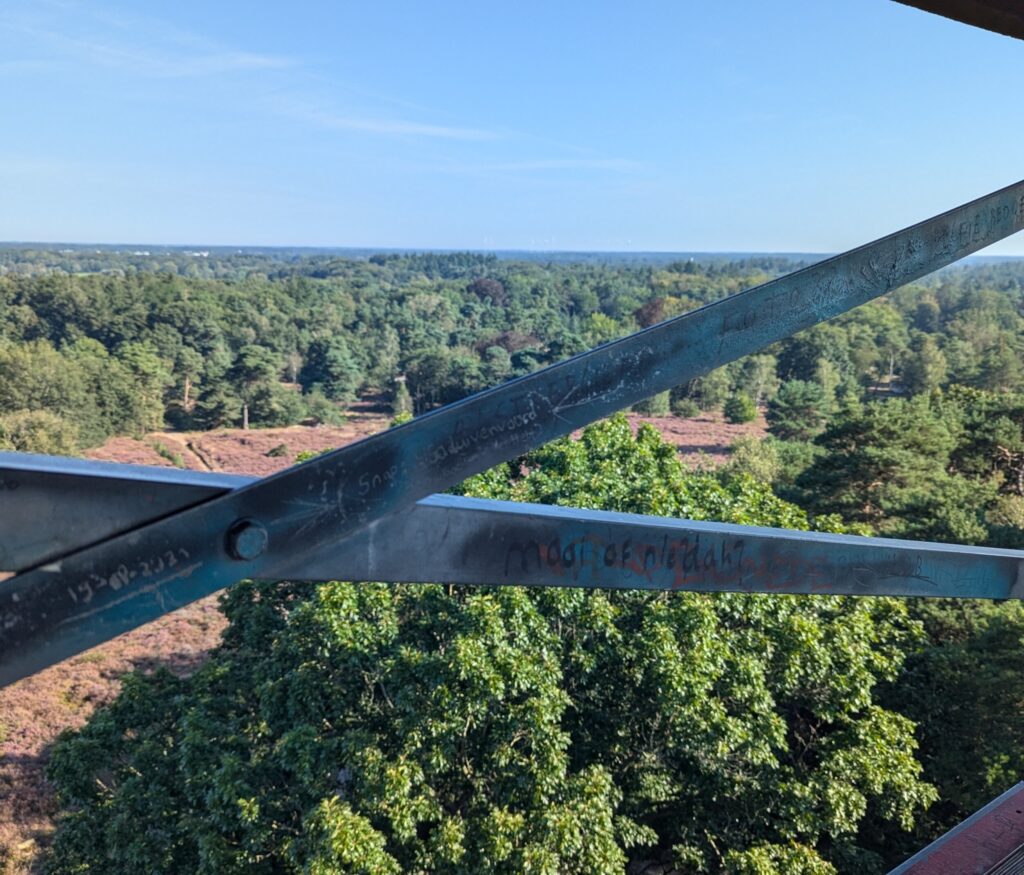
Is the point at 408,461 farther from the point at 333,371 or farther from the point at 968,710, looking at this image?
the point at 333,371

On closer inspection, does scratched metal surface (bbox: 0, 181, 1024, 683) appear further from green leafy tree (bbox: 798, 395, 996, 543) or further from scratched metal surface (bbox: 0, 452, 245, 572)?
green leafy tree (bbox: 798, 395, 996, 543)

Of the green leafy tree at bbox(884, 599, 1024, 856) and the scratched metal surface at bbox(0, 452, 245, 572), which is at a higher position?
the scratched metal surface at bbox(0, 452, 245, 572)

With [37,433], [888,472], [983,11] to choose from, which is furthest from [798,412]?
[983,11]

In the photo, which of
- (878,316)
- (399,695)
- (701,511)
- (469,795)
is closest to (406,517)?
(399,695)

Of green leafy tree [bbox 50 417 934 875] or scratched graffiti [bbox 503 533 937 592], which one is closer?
scratched graffiti [bbox 503 533 937 592]

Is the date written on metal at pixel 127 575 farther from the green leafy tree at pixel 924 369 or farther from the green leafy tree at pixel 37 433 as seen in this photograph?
the green leafy tree at pixel 924 369

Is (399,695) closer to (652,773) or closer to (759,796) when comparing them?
(652,773)

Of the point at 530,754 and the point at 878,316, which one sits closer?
the point at 530,754

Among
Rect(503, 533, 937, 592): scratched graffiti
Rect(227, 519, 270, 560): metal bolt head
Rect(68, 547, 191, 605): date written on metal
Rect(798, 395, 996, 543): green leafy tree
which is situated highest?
Rect(227, 519, 270, 560): metal bolt head

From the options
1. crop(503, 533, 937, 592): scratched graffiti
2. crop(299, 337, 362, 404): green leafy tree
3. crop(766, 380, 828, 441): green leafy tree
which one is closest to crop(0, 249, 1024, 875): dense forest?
crop(503, 533, 937, 592): scratched graffiti
